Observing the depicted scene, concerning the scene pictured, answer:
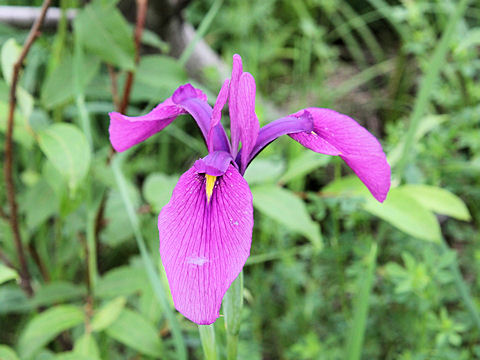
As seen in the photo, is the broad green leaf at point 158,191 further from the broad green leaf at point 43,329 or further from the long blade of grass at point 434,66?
the long blade of grass at point 434,66

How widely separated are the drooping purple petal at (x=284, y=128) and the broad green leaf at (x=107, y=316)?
0.49 meters

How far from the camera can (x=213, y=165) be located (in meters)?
0.55

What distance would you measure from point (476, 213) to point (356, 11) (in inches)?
53.4

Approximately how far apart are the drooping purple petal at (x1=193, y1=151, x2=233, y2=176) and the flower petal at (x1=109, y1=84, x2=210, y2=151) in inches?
3.3

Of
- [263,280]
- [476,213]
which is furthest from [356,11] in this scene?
[263,280]

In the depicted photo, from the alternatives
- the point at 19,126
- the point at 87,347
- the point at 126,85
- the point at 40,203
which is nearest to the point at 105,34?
the point at 126,85

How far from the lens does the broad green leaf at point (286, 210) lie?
0.94m

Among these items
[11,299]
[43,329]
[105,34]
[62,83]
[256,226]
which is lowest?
[256,226]

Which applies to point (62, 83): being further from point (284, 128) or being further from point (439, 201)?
point (439, 201)

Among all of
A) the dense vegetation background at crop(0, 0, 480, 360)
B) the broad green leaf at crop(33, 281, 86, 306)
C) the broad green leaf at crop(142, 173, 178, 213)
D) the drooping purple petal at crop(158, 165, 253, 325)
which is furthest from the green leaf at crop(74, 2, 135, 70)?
the drooping purple petal at crop(158, 165, 253, 325)

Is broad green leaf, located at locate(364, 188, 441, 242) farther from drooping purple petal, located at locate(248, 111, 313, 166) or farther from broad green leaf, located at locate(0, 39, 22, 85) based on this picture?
broad green leaf, located at locate(0, 39, 22, 85)

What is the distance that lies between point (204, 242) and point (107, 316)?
1.75ft

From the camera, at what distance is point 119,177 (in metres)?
0.97

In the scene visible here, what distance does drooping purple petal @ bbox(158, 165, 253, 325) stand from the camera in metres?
0.49
